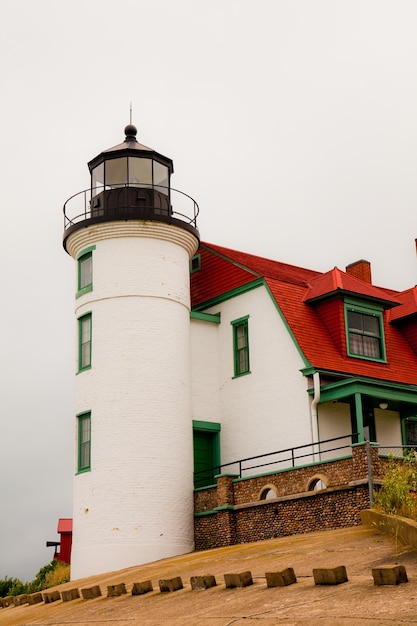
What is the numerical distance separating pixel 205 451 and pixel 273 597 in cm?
1670

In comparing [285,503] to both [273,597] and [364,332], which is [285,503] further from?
[273,597]

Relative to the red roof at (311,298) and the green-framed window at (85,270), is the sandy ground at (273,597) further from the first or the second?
the green-framed window at (85,270)

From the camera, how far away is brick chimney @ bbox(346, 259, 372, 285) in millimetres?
33578

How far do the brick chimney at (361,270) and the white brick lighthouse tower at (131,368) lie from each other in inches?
298

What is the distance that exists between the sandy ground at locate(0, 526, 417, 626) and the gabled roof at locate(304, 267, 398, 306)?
970cm

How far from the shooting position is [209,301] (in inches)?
1185

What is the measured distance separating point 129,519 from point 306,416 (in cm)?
583

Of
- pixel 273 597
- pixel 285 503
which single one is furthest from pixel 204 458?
pixel 273 597

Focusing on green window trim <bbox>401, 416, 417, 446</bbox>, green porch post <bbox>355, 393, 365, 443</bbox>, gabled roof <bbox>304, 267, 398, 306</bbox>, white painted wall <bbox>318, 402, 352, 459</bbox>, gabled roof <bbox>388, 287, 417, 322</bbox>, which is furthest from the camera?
gabled roof <bbox>388, 287, 417, 322</bbox>

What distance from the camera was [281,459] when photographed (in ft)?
85.3

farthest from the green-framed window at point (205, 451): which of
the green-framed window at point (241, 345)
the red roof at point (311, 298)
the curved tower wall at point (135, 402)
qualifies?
the red roof at point (311, 298)

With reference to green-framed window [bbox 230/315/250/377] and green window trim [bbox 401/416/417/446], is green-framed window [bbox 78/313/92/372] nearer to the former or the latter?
green-framed window [bbox 230/315/250/377]

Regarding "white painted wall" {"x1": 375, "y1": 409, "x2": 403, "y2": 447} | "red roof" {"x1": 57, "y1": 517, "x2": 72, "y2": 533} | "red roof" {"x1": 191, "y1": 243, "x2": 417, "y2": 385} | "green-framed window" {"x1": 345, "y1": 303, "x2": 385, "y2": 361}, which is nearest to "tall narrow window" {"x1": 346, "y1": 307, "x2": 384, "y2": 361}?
"green-framed window" {"x1": 345, "y1": 303, "x2": 385, "y2": 361}

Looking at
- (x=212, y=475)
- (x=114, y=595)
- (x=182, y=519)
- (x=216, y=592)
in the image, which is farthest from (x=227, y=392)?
(x=216, y=592)
